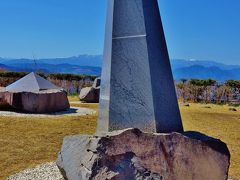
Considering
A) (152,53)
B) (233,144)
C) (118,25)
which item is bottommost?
(233,144)

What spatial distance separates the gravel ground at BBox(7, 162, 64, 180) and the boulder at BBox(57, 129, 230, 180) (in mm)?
1435

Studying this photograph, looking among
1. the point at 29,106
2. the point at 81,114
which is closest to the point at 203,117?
the point at 81,114

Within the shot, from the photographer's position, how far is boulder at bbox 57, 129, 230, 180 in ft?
14.6

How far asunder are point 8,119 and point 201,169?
29.6 feet

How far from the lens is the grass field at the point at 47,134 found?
8.01 m

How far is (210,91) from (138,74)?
19876mm

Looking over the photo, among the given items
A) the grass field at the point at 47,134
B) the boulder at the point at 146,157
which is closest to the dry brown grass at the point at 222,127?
the grass field at the point at 47,134

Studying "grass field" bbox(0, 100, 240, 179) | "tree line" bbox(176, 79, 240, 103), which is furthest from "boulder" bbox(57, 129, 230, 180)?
"tree line" bbox(176, 79, 240, 103)

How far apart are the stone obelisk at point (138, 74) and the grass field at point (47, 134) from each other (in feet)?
9.55

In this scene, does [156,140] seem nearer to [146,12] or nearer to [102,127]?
[102,127]

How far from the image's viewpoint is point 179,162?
4.71m

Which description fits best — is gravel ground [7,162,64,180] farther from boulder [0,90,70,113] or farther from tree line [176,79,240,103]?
tree line [176,79,240,103]

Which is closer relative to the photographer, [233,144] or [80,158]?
[80,158]

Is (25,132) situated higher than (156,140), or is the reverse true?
(156,140)
